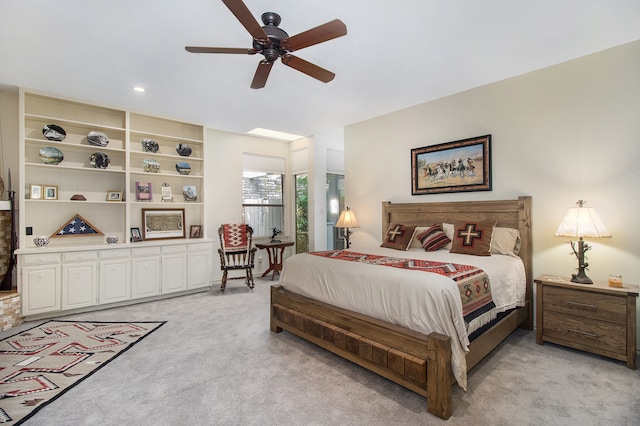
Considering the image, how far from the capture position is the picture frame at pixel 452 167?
362 centimetres

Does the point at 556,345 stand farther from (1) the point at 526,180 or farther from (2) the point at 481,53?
(2) the point at 481,53

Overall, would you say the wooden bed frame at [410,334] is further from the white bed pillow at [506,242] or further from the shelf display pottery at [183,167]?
the shelf display pottery at [183,167]

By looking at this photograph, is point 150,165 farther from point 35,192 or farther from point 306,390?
point 306,390

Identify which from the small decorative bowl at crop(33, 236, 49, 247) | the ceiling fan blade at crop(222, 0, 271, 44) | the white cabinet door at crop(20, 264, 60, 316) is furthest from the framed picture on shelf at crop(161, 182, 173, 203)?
the ceiling fan blade at crop(222, 0, 271, 44)

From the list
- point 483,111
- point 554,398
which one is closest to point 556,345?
point 554,398

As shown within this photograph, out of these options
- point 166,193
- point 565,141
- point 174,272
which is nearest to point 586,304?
point 565,141

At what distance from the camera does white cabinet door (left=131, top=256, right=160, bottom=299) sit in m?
4.14

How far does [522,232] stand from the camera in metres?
3.23

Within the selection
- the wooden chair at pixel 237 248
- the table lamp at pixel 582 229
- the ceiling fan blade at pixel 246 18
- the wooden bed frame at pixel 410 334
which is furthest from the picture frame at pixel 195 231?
the table lamp at pixel 582 229

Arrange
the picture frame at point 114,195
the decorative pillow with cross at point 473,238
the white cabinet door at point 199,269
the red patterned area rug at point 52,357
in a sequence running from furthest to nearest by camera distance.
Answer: the white cabinet door at point 199,269, the picture frame at point 114,195, the decorative pillow with cross at point 473,238, the red patterned area rug at point 52,357

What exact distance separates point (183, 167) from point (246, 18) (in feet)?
11.8

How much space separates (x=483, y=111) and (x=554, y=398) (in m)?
2.99

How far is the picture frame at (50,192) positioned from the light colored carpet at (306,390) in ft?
8.28

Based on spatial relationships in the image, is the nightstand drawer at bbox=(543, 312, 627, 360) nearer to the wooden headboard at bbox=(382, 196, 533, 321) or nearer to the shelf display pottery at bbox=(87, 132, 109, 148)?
the wooden headboard at bbox=(382, 196, 533, 321)
